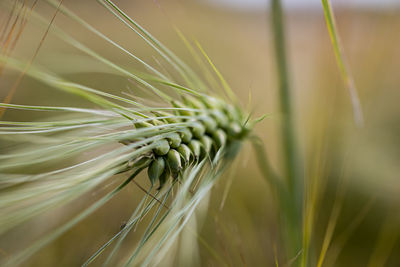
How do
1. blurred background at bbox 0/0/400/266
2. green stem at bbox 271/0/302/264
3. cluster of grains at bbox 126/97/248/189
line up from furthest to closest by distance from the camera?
blurred background at bbox 0/0/400/266 < green stem at bbox 271/0/302/264 < cluster of grains at bbox 126/97/248/189

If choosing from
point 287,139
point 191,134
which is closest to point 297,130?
point 287,139

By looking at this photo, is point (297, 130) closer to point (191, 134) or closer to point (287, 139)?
point (287, 139)

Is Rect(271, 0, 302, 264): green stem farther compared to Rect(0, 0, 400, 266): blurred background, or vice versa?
Rect(0, 0, 400, 266): blurred background

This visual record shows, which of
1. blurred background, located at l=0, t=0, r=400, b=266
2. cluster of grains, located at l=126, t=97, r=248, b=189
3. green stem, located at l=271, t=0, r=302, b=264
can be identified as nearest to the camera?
cluster of grains, located at l=126, t=97, r=248, b=189

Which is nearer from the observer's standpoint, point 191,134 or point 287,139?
point 191,134
